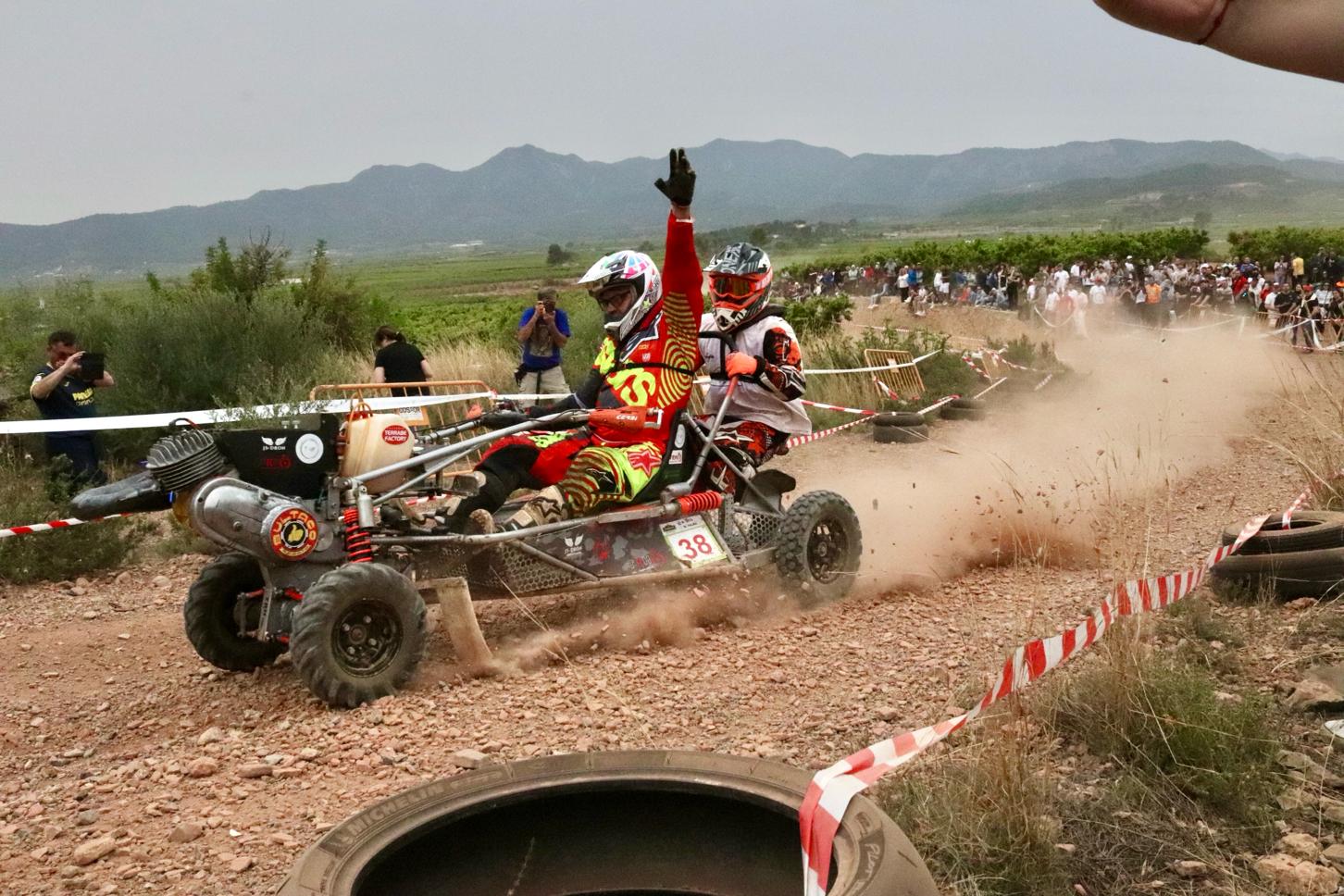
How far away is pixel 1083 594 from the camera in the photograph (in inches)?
276

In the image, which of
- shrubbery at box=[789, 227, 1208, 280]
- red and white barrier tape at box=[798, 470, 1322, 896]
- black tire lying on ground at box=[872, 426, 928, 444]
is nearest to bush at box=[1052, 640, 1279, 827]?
red and white barrier tape at box=[798, 470, 1322, 896]

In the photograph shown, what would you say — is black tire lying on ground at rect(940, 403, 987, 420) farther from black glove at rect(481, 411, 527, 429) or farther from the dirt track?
black glove at rect(481, 411, 527, 429)

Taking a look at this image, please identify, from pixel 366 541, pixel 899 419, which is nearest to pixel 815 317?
pixel 899 419

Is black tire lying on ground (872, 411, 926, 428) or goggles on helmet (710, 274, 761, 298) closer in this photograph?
goggles on helmet (710, 274, 761, 298)

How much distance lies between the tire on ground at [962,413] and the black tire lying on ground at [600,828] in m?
13.5

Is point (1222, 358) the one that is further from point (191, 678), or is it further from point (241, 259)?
point (191, 678)

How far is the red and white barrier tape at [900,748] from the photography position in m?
2.74

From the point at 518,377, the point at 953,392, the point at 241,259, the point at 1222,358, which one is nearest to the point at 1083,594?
the point at 518,377

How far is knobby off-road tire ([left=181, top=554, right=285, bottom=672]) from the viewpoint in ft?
21.2

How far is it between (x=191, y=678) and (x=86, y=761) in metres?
1.16

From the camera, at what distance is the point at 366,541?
20.0 ft

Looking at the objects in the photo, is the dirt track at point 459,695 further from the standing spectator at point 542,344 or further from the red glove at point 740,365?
the standing spectator at point 542,344

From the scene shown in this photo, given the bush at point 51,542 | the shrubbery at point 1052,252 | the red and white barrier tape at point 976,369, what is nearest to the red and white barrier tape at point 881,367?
the red and white barrier tape at point 976,369

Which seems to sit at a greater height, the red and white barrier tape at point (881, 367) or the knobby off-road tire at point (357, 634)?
the knobby off-road tire at point (357, 634)
